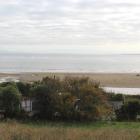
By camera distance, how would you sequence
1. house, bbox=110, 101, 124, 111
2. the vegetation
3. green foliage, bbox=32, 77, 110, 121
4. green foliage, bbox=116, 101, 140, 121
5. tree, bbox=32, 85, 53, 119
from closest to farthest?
the vegetation < green foliage, bbox=32, 77, 110, 121 < tree, bbox=32, 85, 53, 119 < green foliage, bbox=116, 101, 140, 121 < house, bbox=110, 101, 124, 111

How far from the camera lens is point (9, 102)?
27.5 meters

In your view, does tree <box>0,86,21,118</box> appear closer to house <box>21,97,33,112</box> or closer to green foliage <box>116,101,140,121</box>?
house <box>21,97,33,112</box>

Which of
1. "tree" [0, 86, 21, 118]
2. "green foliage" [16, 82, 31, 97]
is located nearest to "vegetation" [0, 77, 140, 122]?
"tree" [0, 86, 21, 118]

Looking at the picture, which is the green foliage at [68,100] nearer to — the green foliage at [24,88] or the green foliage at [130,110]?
the green foliage at [130,110]

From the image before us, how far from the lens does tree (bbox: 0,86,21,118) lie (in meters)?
27.3

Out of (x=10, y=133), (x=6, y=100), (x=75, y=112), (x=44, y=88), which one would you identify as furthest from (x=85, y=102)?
(x=10, y=133)

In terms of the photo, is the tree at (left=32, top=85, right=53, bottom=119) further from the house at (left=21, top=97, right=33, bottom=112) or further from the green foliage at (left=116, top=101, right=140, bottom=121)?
the green foliage at (left=116, top=101, right=140, bottom=121)

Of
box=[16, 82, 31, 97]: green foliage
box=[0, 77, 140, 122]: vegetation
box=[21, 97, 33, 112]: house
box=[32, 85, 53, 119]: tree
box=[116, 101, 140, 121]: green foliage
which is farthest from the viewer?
box=[16, 82, 31, 97]: green foliage

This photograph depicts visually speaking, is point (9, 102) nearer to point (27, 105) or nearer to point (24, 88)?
point (27, 105)

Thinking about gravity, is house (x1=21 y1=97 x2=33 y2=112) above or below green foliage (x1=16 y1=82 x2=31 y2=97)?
below

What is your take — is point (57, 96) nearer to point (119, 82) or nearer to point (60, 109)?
point (60, 109)

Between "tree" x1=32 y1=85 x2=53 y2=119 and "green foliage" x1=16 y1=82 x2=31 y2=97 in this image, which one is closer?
"tree" x1=32 y1=85 x2=53 y2=119

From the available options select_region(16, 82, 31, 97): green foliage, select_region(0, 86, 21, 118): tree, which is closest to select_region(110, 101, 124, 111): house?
select_region(16, 82, 31, 97): green foliage

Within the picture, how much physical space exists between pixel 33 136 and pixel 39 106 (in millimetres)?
19900
